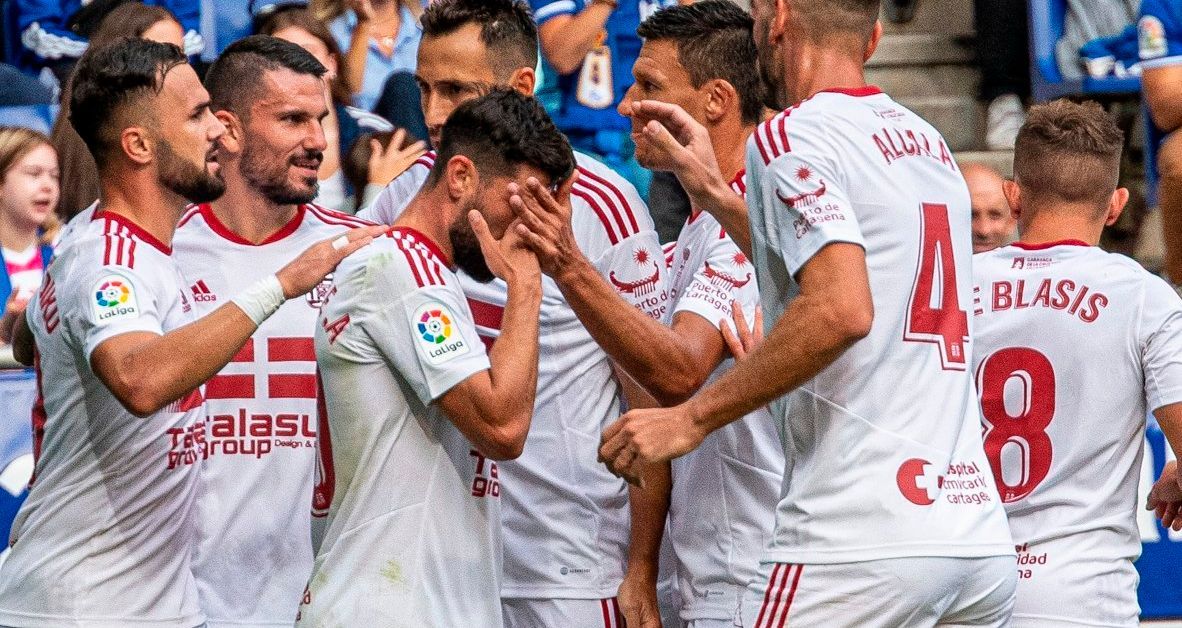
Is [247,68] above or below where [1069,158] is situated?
above

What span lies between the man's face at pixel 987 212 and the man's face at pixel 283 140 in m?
2.74

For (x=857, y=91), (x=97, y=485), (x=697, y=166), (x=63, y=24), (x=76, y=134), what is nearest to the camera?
(x=857, y=91)

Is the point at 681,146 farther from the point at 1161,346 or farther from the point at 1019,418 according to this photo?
the point at 1161,346

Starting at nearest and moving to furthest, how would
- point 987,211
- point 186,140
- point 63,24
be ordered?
point 186,140 → point 987,211 → point 63,24

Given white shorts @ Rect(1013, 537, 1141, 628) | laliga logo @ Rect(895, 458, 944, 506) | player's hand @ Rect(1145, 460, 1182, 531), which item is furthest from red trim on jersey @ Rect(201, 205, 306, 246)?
player's hand @ Rect(1145, 460, 1182, 531)

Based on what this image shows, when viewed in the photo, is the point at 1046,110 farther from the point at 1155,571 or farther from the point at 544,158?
the point at 1155,571

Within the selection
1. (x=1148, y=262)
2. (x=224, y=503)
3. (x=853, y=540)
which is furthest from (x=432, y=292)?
(x=1148, y=262)

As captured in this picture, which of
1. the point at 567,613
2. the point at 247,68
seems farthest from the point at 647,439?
the point at 247,68

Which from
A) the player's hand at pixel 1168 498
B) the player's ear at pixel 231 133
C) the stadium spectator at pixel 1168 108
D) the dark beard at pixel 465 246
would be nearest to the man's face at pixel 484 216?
the dark beard at pixel 465 246

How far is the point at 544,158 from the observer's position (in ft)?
13.5

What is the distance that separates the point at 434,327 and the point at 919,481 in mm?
1123

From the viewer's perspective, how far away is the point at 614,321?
13.9 ft

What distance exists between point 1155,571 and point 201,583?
373 cm

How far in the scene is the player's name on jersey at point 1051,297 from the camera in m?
4.68
